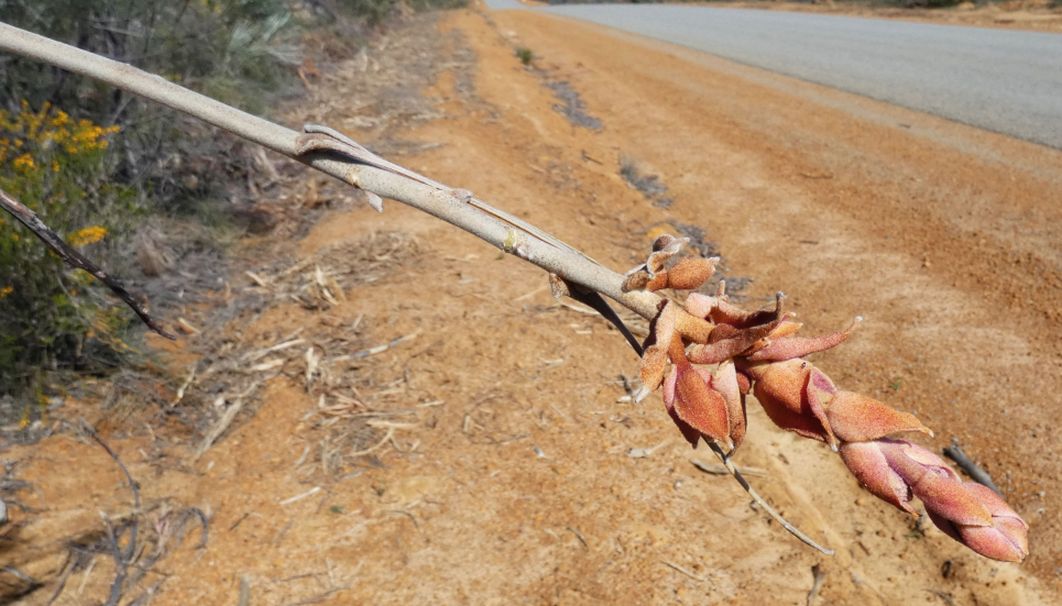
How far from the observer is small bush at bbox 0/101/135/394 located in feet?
13.1

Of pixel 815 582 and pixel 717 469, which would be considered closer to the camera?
pixel 815 582

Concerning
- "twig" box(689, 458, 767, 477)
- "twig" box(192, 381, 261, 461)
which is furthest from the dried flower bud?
"twig" box(192, 381, 261, 461)

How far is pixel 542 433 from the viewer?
3.93 metres

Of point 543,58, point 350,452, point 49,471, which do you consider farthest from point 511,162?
point 543,58

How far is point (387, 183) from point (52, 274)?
3972mm

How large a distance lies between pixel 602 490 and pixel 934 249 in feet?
14.0

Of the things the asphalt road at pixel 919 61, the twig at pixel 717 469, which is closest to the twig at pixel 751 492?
the twig at pixel 717 469

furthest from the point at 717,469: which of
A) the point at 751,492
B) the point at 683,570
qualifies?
the point at 751,492

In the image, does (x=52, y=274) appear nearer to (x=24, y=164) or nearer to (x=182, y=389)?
(x=24, y=164)

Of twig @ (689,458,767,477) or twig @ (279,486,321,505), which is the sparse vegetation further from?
twig @ (689,458,767,477)

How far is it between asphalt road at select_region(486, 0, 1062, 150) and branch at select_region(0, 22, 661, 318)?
9.68 metres

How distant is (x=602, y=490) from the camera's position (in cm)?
357

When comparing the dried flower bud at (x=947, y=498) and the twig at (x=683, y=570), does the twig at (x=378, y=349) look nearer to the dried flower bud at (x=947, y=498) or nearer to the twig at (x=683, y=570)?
the twig at (x=683, y=570)

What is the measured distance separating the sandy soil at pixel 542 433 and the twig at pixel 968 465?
0.08 metres
